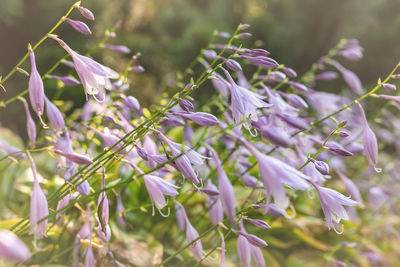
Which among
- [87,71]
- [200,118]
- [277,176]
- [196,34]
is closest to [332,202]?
[277,176]

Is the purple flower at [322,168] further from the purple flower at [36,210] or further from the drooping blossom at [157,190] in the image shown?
the purple flower at [36,210]

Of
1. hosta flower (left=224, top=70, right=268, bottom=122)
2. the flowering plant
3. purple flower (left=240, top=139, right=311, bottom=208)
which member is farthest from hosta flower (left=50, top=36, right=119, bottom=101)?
purple flower (left=240, top=139, right=311, bottom=208)

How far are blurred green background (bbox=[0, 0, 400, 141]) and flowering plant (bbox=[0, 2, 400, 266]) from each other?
8.48 feet

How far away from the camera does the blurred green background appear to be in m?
4.75

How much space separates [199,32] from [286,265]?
3830mm

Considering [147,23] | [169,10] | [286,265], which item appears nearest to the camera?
[286,265]

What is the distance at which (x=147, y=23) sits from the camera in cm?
798

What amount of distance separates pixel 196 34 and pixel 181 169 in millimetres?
4668

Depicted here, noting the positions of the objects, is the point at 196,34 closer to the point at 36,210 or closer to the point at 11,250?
the point at 36,210

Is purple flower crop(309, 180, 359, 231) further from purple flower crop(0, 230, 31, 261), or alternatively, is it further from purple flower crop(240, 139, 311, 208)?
purple flower crop(0, 230, 31, 261)

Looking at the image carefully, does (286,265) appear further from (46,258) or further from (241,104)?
(241,104)

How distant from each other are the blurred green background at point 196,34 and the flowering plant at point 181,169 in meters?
2.59

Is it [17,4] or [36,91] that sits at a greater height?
[36,91]

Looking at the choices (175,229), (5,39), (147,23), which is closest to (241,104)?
(175,229)
